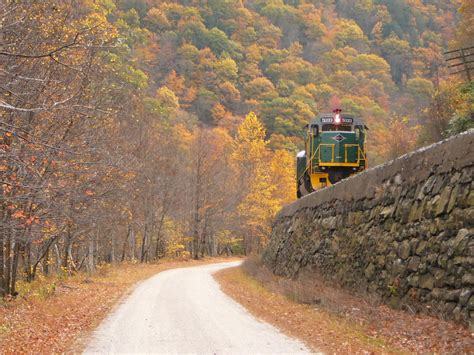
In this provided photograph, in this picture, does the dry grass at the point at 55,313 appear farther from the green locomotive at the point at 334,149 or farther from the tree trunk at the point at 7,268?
the green locomotive at the point at 334,149

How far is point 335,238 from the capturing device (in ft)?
51.7

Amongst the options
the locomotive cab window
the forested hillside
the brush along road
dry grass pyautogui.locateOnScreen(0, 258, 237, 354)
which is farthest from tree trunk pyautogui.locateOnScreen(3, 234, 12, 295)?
the locomotive cab window

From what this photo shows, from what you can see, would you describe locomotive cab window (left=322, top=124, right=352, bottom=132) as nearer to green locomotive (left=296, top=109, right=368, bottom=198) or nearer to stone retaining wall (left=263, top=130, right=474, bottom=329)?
green locomotive (left=296, top=109, right=368, bottom=198)

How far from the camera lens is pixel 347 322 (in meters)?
10.6

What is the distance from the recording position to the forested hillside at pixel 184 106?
1214cm

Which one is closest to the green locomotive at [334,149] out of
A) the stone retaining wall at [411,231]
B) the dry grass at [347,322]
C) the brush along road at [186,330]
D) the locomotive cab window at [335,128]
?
the locomotive cab window at [335,128]

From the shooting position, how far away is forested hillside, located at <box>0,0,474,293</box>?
39.8 ft

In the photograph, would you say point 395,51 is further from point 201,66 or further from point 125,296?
point 125,296

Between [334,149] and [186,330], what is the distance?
1140 centimetres

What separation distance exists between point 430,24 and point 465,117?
9027 centimetres

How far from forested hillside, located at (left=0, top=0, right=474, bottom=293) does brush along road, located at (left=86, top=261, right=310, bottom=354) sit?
3.12 m

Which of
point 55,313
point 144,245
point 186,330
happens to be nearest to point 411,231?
point 186,330

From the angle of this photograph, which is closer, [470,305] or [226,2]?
[470,305]

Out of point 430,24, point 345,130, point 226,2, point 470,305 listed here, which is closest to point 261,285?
point 345,130
